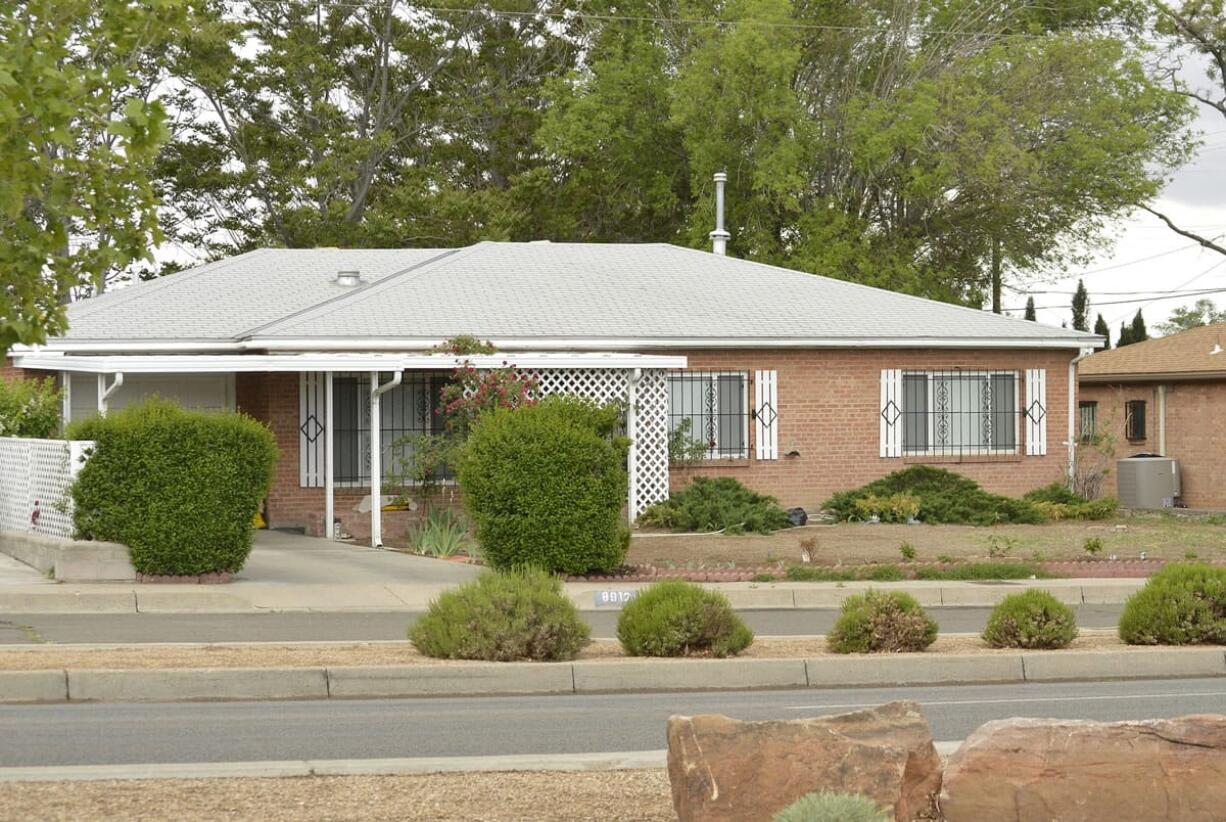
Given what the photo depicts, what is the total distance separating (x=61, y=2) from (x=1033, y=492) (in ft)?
65.2

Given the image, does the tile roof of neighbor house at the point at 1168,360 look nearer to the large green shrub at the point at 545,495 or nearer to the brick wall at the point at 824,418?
the brick wall at the point at 824,418

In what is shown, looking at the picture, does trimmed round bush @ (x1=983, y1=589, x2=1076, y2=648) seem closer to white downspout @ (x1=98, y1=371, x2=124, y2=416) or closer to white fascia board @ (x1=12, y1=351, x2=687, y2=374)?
white fascia board @ (x1=12, y1=351, x2=687, y2=374)

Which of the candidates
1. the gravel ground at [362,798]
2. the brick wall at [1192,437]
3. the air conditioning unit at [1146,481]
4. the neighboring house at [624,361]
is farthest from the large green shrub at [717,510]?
the gravel ground at [362,798]

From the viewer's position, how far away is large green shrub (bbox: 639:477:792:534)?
77.0ft

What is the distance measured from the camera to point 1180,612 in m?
13.2

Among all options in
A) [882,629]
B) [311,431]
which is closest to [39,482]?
[311,431]

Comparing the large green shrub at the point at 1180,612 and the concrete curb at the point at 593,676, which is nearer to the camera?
the concrete curb at the point at 593,676

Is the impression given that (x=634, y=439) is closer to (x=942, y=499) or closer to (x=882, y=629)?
(x=942, y=499)

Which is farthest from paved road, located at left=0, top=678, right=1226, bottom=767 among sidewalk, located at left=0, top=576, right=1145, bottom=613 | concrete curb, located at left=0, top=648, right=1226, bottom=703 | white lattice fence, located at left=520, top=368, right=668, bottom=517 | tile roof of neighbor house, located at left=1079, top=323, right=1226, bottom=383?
tile roof of neighbor house, located at left=1079, top=323, right=1226, bottom=383

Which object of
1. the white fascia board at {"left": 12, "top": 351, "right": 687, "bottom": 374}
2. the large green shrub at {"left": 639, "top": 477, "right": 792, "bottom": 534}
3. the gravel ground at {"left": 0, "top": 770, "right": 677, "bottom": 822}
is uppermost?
the white fascia board at {"left": 12, "top": 351, "right": 687, "bottom": 374}

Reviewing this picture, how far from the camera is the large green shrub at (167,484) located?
55.7 feet

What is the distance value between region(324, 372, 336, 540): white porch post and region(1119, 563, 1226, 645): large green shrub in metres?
12.1

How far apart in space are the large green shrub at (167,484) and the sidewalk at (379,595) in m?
0.40

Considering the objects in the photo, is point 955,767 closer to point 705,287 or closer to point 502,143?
point 705,287
